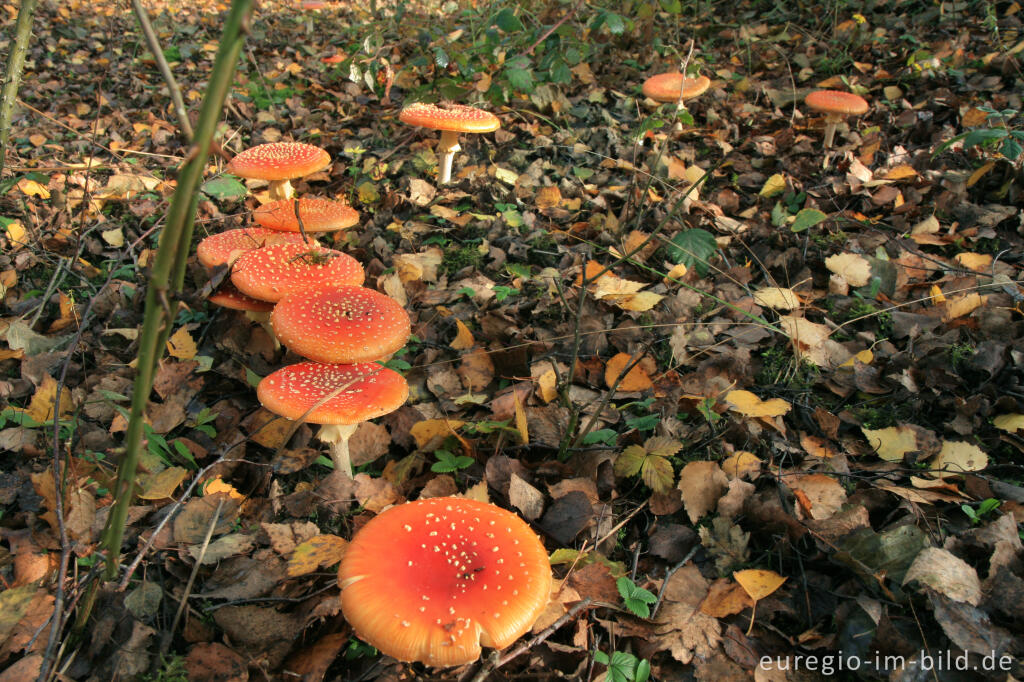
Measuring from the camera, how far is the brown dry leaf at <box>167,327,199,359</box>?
3.02 metres

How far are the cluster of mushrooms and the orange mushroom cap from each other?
2760 mm

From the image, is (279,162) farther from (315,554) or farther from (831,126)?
(831,126)

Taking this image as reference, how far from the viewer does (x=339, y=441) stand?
2.38 m

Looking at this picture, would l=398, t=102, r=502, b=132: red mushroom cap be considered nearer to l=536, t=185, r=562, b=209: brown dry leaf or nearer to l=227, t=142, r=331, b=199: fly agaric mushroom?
l=536, t=185, r=562, b=209: brown dry leaf

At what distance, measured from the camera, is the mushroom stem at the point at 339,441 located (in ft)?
7.59

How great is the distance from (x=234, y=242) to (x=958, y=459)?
3308 mm

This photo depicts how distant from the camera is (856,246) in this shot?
11.3ft

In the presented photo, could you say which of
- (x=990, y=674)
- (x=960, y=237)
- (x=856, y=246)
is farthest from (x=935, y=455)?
(x=960, y=237)

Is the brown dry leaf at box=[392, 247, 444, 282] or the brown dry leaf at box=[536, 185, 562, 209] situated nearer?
the brown dry leaf at box=[392, 247, 444, 282]

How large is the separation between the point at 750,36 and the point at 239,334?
19.7 ft

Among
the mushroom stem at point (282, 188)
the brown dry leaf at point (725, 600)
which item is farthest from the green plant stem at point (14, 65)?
the brown dry leaf at point (725, 600)

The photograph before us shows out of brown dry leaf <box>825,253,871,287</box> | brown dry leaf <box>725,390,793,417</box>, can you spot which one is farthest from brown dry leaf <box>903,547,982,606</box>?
brown dry leaf <box>825,253,871,287</box>

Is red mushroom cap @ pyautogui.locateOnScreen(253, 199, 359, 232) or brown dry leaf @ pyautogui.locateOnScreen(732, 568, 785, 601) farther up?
red mushroom cap @ pyautogui.locateOnScreen(253, 199, 359, 232)

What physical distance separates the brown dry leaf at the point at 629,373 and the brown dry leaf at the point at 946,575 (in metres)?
1.18
